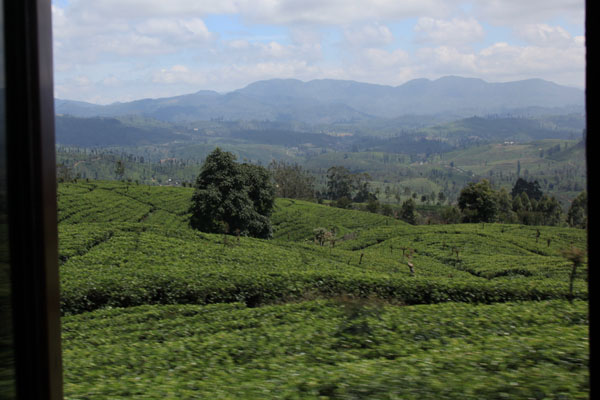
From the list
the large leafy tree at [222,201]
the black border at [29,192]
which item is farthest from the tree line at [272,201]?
the black border at [29,192]

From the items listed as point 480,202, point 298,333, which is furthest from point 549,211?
point 298,333

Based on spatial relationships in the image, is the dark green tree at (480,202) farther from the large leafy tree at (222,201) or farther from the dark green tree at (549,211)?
the large leafy tree at (222,201)

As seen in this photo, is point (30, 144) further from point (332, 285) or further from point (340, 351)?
point (332, 285)

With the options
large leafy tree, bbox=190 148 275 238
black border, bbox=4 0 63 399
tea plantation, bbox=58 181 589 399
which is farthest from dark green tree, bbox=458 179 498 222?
black border, bbox=4 0 63 399

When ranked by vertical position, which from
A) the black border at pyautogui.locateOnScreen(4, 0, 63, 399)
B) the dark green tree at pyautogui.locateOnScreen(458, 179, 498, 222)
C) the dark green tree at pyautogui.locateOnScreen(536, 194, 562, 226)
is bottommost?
the dark green tree at pyautogui.locateOnScreen(536, 194, 562, 226)

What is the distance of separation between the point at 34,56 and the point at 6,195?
63 cm

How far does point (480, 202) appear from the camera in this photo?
47375mm

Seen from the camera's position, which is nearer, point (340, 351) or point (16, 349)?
point (16, 349)

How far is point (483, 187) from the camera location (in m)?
47.7

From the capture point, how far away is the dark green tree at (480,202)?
47.4 metres

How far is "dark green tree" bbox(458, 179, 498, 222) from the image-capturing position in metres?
47.4

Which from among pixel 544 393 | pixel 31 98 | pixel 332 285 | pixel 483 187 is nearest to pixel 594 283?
pixel 31 98

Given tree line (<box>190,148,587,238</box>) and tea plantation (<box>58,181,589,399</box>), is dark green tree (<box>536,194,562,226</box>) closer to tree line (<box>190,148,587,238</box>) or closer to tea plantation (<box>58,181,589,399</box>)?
tree line (<box>190,148,587,238</box>)

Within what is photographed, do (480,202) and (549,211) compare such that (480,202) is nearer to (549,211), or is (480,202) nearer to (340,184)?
(549,211)
